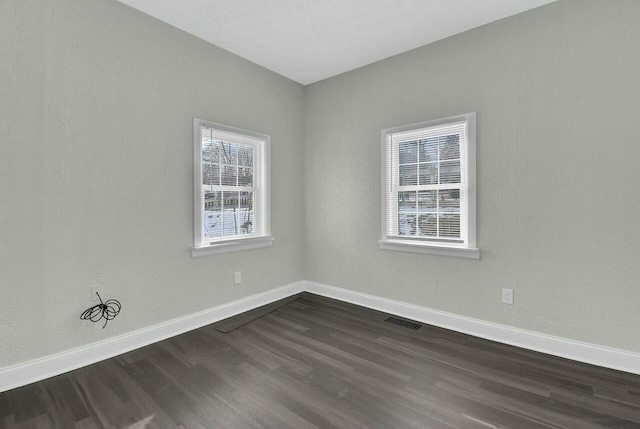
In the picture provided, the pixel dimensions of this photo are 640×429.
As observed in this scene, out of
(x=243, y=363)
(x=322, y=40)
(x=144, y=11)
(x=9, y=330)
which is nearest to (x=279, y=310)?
(x=243, y=363)

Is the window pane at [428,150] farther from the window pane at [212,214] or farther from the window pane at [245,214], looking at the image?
the window pane at [212,214]

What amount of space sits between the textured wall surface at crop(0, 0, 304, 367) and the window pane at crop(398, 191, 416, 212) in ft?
6.24

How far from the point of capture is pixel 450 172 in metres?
3.00

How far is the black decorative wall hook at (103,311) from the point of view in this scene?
2.34 m

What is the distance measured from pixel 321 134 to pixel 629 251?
311cm

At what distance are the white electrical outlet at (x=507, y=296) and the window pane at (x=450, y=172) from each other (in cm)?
106

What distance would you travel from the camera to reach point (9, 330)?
2021 millimetres

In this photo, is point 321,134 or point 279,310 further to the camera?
point 321,134

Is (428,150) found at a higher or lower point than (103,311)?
higher

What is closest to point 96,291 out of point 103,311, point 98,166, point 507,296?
point 103,311

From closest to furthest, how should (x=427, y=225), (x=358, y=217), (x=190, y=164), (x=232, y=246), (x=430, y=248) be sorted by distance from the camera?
(x=190, y=164) < (x=430, y=248) < (x=427, y=225) < (x=232, y=246) < (x=358, y=217)

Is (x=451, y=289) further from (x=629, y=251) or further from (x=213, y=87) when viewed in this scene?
(x=213, y=87)

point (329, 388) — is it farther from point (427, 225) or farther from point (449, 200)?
point (449, 200)

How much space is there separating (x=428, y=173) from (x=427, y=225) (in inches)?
20.9
